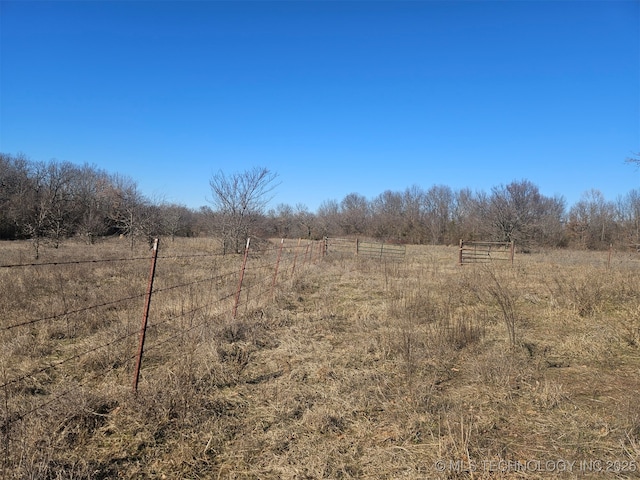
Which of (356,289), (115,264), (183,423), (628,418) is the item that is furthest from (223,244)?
(628,418)

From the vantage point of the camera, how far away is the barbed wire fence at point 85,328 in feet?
13.0

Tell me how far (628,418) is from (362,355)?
10.4 feet

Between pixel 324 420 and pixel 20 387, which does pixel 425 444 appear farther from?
pixel 20 387

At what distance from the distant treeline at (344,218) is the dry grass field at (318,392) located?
1757cm

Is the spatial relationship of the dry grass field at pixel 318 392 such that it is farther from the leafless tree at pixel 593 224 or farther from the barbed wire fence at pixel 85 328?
the leafless tree at pixel 593 224

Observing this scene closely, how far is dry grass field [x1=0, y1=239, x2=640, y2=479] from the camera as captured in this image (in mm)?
3070

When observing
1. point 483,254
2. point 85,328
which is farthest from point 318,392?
point 483,254

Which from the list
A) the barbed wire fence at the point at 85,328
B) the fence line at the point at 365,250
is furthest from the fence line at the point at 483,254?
the barbed wire fence at the point at 85,328

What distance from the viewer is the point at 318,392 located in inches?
174

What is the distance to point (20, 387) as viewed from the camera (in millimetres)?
4277

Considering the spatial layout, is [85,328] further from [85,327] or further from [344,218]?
[344,218]

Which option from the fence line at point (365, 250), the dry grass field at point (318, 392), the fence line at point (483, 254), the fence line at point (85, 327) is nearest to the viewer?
the dry grass field at point (318, 392)

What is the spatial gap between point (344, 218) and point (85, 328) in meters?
56.3

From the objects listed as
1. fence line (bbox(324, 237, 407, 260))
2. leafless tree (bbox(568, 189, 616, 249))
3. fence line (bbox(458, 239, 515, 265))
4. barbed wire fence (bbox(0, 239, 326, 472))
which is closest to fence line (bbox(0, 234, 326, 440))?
barbed wire fence (bbox(0, 239, 326, 472))
